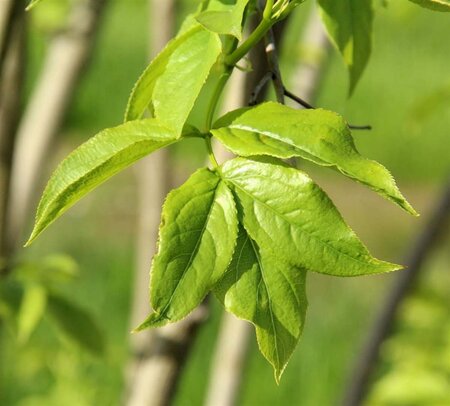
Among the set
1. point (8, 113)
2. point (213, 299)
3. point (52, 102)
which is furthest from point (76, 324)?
point (213, 299)

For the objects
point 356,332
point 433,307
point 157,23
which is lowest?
point 356,332

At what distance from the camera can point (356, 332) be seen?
16.8 feet

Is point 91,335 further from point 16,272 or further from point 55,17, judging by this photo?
point 55,17

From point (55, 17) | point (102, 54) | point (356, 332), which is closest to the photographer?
point (55, 17)

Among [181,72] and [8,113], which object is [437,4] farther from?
[8,113]

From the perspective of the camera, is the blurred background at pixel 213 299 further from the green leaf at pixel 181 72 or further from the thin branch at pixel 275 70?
the green leaf at pixel 181 72

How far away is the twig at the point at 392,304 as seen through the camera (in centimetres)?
209

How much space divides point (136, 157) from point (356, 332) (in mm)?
4490

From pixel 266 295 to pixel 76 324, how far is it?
2.95ft

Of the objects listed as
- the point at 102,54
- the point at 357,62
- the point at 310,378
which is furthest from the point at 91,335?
the point at 102,54

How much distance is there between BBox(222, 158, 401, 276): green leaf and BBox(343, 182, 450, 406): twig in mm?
1362

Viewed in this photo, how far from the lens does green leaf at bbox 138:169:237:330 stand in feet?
2.42

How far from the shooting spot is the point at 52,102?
2018 mm

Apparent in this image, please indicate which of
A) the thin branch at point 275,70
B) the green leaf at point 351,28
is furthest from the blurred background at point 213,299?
the thin branch at point 275,70
